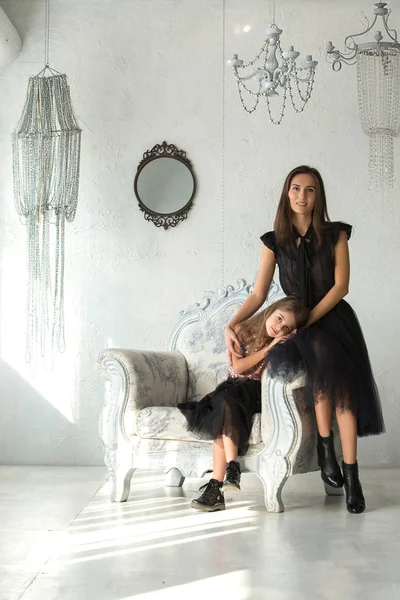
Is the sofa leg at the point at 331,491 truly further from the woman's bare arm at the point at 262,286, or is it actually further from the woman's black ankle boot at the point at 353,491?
the woman's bare arm at the point at 262,286

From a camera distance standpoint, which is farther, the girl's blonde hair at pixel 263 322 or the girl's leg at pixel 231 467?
the girl's blonde hair at pixel 263 322

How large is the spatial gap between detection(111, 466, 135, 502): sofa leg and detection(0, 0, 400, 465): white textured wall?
1284 mm

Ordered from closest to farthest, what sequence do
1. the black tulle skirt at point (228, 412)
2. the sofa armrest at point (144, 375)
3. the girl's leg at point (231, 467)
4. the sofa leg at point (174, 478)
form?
1. the girl's leg at point (231, 467)
2. the black tulle skirt at point (228, 412)
3. the sofa armrest at point (144, 375)
4. the sofa leg at point (174, 478)

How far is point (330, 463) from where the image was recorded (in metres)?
3.46

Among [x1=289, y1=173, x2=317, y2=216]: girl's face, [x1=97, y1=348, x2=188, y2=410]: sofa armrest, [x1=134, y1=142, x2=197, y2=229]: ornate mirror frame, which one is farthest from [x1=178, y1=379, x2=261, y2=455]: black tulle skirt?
[x1=134, y1=142, x2=197, y2=229]: ornate mirror frame

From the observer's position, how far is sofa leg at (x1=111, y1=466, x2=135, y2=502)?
3615 millimetres

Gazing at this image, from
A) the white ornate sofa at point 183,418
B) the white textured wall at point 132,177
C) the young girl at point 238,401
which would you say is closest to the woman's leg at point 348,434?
the white ornate sofa at point 183,418

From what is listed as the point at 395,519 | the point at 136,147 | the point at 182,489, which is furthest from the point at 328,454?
the point at 136,147

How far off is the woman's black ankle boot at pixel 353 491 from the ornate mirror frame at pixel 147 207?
6.65 ft

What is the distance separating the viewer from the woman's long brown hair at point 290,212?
143 inches

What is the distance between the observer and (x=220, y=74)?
4980 millimetres

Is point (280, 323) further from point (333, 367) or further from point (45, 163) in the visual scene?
point (45, 163)

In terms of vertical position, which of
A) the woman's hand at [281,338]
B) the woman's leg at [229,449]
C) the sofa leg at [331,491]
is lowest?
the sofa leg at [331,491]

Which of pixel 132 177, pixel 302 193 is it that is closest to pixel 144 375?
pixel 302 193
